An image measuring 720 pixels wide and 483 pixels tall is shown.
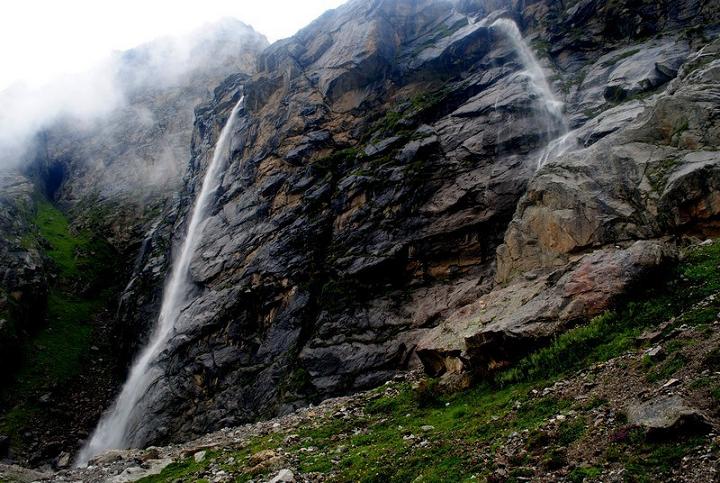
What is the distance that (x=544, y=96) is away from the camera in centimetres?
4338

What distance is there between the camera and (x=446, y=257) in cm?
3541

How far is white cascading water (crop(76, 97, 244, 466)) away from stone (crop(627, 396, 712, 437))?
120 ft

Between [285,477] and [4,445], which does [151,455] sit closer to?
[285,477]

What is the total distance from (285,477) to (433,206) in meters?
27.2

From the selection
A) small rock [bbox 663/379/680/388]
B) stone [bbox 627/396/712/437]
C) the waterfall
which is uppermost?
the waterfall

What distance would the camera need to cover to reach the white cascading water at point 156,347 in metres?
38.4

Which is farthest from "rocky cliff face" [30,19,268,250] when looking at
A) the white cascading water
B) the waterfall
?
the waterfall

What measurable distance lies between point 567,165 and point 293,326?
22198 millimetres

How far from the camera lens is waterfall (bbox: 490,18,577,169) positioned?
117 feet

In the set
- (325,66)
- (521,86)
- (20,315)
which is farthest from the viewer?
(325,66)

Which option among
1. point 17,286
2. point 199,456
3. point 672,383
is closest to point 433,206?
point 199,456

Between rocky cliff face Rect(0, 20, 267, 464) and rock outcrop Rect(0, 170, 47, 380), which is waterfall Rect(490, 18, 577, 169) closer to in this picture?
rocky cliff face Rect(0, 20, 267, 464)

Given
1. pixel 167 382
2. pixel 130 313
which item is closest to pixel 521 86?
pixel 167 382

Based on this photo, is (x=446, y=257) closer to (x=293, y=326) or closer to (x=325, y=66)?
(x=293, y=326)
